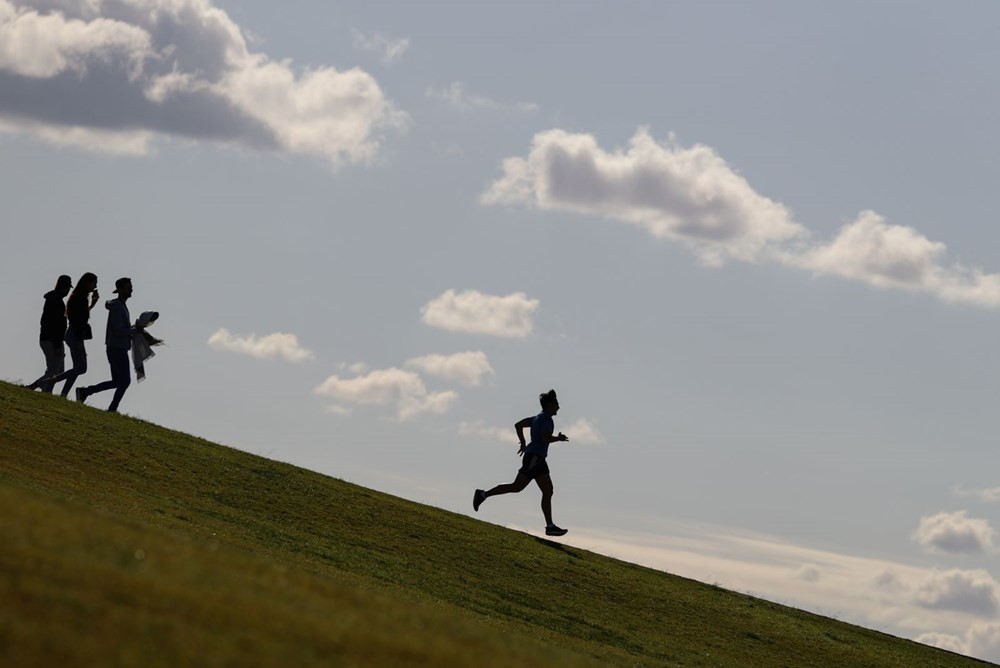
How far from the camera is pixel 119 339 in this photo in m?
27.1

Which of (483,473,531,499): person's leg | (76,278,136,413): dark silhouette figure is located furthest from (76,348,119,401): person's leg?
(483,473,531,499): person's leg

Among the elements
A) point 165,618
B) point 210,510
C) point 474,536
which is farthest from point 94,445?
point 165,618

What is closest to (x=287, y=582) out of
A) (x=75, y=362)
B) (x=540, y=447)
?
(x=540, y=447)

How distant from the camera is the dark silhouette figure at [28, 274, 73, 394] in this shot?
2739 centimetres

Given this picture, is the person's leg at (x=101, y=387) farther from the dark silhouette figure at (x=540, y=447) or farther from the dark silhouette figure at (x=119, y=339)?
the dark silhouette figure at (x=540, y=447)

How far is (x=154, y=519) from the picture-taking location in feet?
58.3

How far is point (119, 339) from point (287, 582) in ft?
57.0

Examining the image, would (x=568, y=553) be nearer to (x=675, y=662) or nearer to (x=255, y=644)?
(x=675, y=662)

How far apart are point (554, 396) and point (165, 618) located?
63.7 ft

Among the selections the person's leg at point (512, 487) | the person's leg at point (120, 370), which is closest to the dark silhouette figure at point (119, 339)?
the person's leg at point (120, 370)

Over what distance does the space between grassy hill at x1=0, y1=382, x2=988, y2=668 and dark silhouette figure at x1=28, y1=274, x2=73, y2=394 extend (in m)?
1.30

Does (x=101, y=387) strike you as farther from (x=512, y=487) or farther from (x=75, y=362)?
(x=512, y=487)

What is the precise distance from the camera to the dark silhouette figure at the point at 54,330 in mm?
27391

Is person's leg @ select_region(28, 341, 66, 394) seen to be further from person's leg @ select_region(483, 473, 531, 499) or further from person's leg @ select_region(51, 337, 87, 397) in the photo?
person's leg @ select_region(483, 473, 531, 499)
